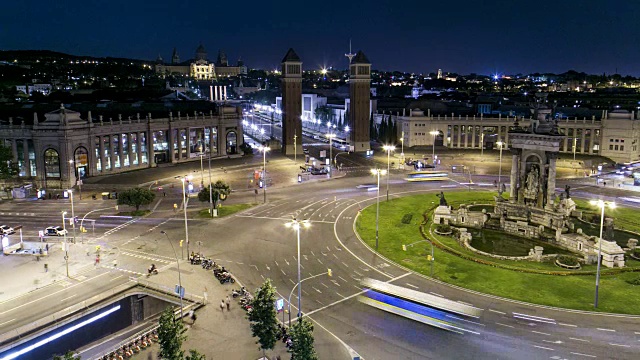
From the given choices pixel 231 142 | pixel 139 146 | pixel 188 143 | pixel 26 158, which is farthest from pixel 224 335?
pixel 231 142

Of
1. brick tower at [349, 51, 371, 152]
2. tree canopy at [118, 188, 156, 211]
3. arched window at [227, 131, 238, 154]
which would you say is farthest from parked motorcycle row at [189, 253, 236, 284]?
brick tower at [349, 51, 371, 152]

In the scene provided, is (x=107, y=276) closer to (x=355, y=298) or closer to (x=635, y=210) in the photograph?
(x=355, y=298)

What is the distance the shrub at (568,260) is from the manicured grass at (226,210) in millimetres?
51518

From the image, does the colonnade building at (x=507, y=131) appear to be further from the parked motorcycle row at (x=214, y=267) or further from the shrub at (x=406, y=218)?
the parked motorcycle row at (x=214, y=267)

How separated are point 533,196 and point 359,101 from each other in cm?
8900

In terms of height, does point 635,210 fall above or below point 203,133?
below

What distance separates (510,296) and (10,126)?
108 meters

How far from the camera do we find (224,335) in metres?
46.4

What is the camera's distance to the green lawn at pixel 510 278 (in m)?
52.7

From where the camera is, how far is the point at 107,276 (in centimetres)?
6019

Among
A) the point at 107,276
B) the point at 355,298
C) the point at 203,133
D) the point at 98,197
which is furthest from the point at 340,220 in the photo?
the point at 203,133

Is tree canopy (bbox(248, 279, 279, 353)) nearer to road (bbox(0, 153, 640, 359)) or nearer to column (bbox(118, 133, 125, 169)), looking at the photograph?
road (bbox(0, 153, 640, 359))

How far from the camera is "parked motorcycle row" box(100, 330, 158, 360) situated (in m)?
42.6

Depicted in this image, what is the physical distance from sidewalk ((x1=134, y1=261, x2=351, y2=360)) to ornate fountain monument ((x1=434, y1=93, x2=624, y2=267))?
40.5 metres
